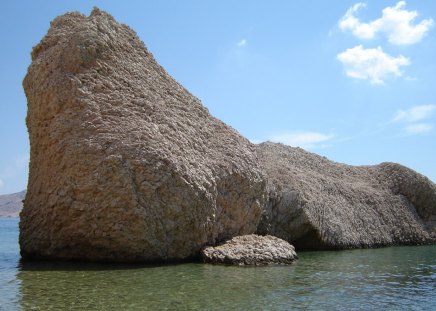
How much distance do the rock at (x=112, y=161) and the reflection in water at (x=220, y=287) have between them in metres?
0.98

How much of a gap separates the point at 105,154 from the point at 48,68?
3573 mm

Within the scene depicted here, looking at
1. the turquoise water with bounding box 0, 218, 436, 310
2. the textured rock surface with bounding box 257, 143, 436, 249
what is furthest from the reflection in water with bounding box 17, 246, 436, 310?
the textured rock surface with bounding box 257, 143, 436, 249

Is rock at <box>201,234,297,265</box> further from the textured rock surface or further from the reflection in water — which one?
the textured rock surface

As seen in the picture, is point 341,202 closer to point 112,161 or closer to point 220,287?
point 112,161

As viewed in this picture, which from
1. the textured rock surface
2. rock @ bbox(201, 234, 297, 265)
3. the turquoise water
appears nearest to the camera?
the turquoise water

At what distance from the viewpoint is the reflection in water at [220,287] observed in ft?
28.3

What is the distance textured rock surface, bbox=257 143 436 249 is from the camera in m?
20.3

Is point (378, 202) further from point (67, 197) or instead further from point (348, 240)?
point (67, 197)

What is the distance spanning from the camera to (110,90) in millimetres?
14477

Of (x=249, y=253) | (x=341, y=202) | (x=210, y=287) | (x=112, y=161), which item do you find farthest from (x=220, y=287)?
(x=341, y=202)

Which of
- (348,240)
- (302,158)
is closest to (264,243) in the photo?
(348,240)

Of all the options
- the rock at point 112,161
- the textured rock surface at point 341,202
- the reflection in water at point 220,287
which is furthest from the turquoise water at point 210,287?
the textured rock surface at point 341,202

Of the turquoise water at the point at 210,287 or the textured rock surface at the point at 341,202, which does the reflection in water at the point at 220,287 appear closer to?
the turquoise water at the point at 210,287

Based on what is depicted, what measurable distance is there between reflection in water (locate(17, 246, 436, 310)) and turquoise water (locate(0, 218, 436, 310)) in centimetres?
2
